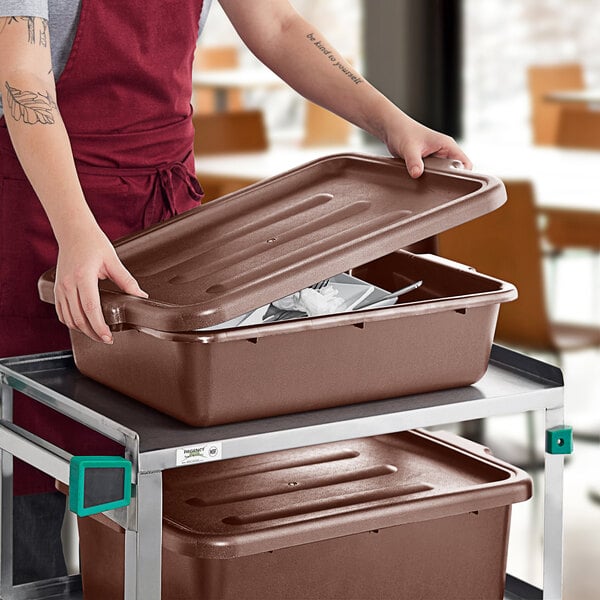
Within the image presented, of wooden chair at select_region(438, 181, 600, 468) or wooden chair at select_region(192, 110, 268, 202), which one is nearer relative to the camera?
wooden chair at select_region(438, 181, 600, 468)

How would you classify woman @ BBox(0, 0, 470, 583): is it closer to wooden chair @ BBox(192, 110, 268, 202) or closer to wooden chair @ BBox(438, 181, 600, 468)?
wooden chair @ BBox(438, 181, 600, 468)

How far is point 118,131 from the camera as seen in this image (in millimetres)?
1740

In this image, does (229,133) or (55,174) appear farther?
(229,133)

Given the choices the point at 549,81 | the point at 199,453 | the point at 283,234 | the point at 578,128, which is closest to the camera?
the point at 199,453

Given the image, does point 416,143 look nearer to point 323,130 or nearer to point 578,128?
point 578,128

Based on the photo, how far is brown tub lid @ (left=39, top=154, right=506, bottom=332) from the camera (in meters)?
1.35

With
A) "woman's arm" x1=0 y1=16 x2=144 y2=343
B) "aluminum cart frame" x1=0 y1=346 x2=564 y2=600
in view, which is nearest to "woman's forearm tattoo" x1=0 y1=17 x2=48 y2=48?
"woman's arm" x1=0 y1=16 x2=144 y2=343

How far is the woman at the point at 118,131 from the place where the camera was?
1.69 m

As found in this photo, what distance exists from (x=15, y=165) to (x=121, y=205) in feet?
0.50

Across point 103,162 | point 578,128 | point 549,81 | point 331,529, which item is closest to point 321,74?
point 103,162

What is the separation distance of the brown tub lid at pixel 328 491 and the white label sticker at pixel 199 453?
0.15 m

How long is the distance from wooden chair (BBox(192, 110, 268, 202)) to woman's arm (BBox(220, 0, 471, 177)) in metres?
2.25

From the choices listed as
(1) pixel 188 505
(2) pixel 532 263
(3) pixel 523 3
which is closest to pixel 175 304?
(1) pixel 188 505

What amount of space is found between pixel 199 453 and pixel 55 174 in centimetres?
36
